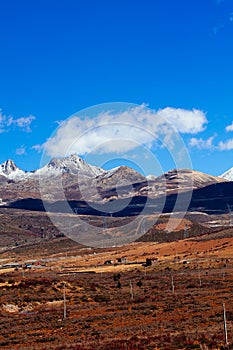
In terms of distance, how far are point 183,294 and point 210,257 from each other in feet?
193

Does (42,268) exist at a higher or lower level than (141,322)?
higher

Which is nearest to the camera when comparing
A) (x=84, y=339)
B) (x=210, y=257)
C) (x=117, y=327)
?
(x=84, y=339)

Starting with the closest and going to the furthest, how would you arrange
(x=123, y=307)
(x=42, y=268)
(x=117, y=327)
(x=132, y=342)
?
(x=132, y=342)
(x=117, y=327)
(x=123, y=307)
(x=42, y=268)

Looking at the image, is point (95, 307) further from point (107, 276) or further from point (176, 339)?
point (107, 276)

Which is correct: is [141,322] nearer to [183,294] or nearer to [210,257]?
[183,294]

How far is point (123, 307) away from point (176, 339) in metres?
22.9

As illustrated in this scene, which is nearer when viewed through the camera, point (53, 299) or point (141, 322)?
point (141, 322)

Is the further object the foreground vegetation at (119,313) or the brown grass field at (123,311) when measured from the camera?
the brown grass field at (123,311)

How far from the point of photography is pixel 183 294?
62.8 metres

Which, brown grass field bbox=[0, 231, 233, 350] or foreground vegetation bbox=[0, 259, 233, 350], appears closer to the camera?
foreground vegetation bbox=[0, 259, 233, 350]

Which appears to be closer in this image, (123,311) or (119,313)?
(119,313)

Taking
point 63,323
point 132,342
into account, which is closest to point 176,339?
point 132,342

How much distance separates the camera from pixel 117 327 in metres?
41.5

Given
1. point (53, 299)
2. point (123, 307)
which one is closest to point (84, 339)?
point (123, 307)
